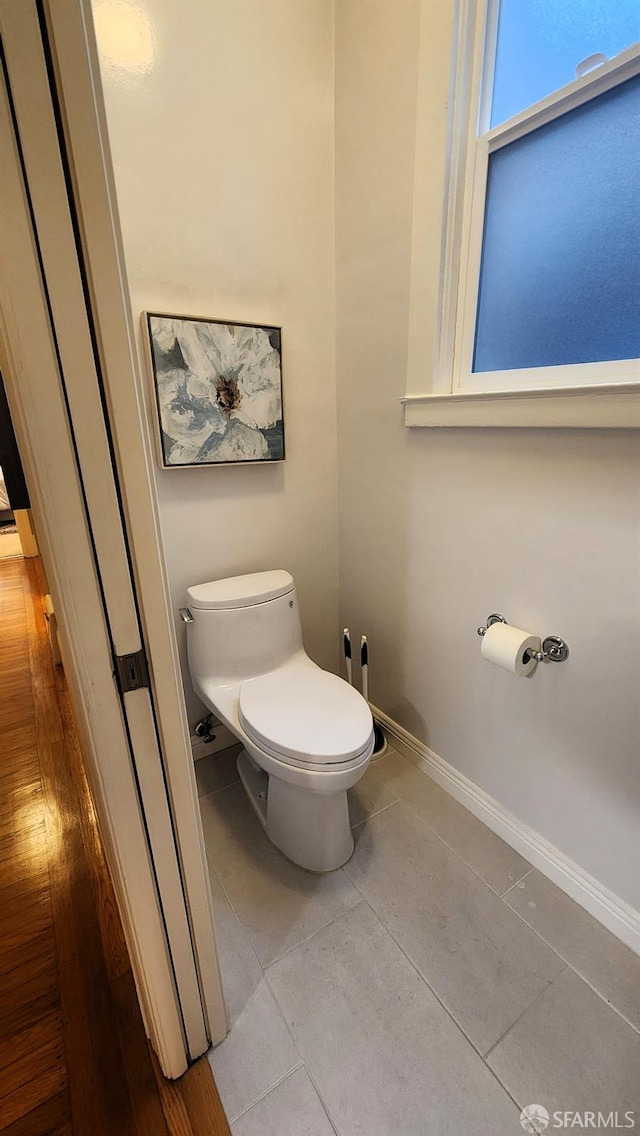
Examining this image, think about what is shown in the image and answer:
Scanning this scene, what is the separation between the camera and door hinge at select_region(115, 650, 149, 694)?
0.64 m

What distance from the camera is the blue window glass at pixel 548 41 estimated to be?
Answer: 915 mm

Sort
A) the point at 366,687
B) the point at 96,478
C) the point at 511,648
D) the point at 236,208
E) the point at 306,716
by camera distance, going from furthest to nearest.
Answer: the point at 366,687 < the point at 236,208 < the point at 306,716 < the point at 511,648 < the point at 96,478

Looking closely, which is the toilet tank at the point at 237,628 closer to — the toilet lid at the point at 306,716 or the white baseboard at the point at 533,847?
the toilet lid at the point at 306,716

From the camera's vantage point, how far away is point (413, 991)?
1056mm

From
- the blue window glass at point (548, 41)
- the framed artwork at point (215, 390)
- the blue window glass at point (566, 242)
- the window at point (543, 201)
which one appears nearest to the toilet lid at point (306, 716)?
the framed artwork at point (215, 390)

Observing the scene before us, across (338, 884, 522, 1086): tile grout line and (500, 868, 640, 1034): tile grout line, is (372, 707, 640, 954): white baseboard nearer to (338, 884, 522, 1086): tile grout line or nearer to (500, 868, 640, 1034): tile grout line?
(500, 868, 640, 1034): tile grout line

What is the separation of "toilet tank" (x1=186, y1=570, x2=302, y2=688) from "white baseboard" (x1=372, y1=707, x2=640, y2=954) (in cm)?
66

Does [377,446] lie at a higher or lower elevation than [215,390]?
lower

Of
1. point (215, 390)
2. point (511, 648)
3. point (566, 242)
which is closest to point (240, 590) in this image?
point (215, 390)

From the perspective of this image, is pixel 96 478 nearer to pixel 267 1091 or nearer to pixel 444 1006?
pixel 267 1091

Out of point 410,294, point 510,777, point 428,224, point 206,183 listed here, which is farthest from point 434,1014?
point 206,183

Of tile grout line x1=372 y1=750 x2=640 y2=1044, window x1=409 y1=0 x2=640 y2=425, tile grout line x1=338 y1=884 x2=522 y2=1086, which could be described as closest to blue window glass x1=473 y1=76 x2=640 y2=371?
window x1=409 y1=0 x2=640 y2=425

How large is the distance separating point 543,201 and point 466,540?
0.84 meters

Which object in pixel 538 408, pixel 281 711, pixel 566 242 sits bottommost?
pixel 281 711
